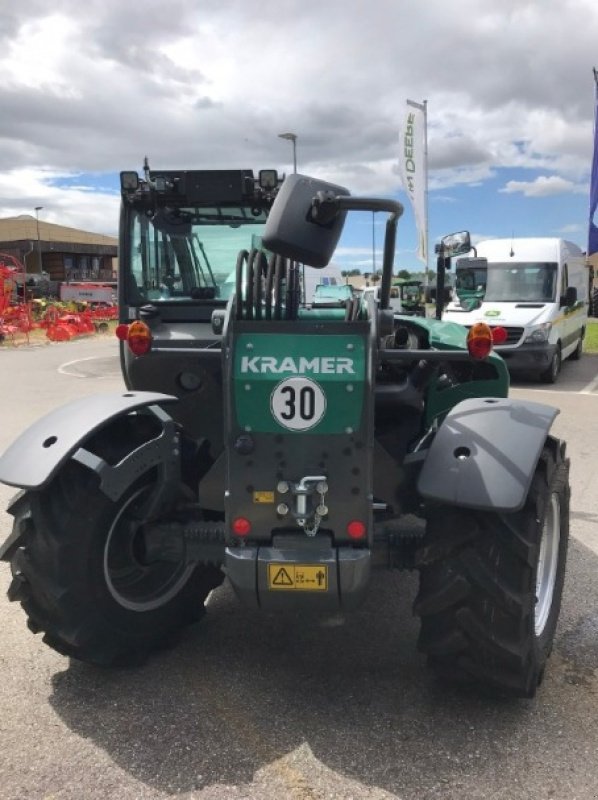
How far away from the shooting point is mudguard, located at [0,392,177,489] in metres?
2.83

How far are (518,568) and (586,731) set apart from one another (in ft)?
2.30

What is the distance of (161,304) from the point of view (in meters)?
5.32

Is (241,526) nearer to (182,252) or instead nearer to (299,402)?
(299,402)

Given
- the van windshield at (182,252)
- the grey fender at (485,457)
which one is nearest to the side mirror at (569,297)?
the van windshield at (182,252)

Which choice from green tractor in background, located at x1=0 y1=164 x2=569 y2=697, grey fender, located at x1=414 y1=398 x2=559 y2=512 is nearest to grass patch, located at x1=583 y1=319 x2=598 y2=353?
green tractor in background, located at x1=0 y1=164 x2=569 y2=697

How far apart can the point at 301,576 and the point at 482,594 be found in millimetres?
678

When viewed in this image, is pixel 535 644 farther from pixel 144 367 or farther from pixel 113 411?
pixel 144 367

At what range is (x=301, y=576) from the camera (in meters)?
2.71

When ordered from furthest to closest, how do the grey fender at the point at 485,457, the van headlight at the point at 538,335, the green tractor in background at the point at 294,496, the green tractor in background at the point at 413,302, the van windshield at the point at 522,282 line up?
the van windshield at the point at 522,282
the van headlight at the point at 538,335
the green tractor in background at the point at 413,302
the green tractor in background at the point at 294,496
the grey fender at the point at 485,457

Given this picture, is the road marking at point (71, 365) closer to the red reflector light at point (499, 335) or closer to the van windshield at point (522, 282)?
the van windshield at point (522, 282)

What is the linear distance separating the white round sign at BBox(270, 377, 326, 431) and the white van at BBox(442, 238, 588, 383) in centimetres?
960

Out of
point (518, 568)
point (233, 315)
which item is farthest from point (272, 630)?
point (233, 315)

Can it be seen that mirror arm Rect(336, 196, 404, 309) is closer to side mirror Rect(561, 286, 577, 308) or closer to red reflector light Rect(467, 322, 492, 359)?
red reflector light Rect(467, 322, 492, 359)

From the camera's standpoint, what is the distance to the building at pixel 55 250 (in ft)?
188
